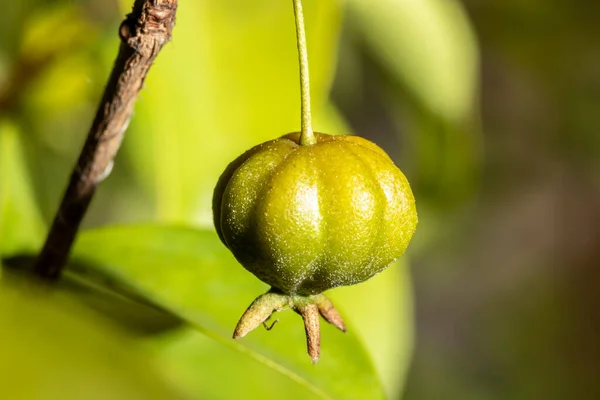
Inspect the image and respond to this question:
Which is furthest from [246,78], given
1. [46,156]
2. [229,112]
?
[46,156]

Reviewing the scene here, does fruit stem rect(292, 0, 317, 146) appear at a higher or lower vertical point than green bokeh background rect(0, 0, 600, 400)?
higher

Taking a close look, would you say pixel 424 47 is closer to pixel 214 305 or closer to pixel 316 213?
pixel 214 305

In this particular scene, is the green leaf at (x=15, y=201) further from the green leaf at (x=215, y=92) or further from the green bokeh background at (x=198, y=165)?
the green leaf at (x=215, y=92)

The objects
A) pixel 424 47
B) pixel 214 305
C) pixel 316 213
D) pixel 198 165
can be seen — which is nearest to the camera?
pixel 316 213

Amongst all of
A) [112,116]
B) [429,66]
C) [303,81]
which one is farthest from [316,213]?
[429,66]

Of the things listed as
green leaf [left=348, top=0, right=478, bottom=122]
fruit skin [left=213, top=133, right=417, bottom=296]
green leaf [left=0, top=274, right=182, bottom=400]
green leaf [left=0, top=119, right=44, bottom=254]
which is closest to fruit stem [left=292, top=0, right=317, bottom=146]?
fruit skin [left=213, top=133, right=417, bottom=296]

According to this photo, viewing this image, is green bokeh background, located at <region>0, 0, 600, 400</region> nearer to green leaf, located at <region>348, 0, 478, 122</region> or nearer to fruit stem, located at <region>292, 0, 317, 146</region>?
green leaf, located at <region>348, 0, 478, 122</region>
